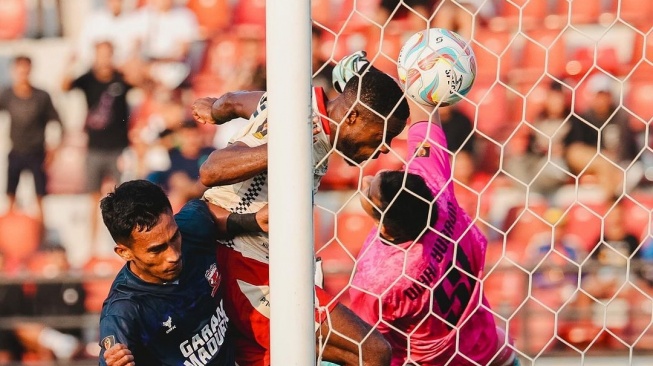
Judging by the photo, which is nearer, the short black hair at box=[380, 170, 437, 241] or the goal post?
the goal post

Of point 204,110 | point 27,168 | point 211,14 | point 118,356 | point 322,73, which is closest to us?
point 118,356

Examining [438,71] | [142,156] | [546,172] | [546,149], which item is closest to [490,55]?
[546,149]

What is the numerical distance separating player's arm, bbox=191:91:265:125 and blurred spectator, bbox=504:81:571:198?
2.88 meters

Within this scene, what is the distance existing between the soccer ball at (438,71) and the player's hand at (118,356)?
1.09m

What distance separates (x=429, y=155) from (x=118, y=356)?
1320 mm

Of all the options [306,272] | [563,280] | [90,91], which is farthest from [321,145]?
[90,91]

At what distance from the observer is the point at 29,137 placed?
576cm

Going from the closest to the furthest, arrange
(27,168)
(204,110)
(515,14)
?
(204,110) < (27,168) < (515,14)

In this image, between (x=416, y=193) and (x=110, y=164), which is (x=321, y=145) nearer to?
(x=416, y=193)

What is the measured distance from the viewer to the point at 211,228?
9.19 ft

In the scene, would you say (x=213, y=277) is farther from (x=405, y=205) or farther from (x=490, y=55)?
(x=490, y=55)

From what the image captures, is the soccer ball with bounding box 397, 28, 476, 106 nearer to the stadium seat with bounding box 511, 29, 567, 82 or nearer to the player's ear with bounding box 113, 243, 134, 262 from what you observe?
the player's ear with bounding box 113, 243, 134, 262

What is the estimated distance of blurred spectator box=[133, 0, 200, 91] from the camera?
5.87 metres

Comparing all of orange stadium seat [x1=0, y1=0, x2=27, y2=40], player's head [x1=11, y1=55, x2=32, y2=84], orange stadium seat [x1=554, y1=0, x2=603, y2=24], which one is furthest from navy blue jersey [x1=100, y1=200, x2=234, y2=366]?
orange stadium seat [x1=0, y1=0, x2=27, y2=40]
